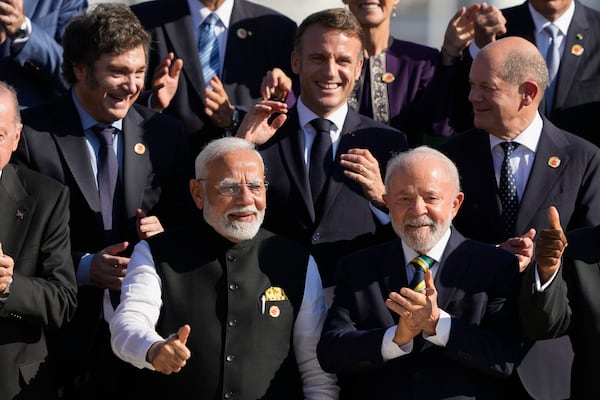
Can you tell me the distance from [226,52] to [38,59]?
35.9 inches

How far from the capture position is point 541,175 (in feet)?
18.0

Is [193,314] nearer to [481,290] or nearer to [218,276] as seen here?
[218,276]

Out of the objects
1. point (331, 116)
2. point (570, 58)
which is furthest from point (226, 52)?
point (570, 58)

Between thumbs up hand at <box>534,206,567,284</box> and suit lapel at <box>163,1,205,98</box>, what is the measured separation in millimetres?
2220

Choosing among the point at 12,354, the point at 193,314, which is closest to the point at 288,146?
the point at 193,314

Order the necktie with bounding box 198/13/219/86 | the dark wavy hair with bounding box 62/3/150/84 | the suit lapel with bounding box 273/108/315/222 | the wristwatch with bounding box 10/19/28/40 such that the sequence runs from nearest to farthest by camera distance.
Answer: the suit lapel with bounding box 273/108/315/222
the dark wavy hair with bounding box 62/3/150/84
the wristwatch with bounding box 10/19/28/40
the necktie with bounding box 198/13/219/86

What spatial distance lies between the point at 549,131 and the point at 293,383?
1.66 metres

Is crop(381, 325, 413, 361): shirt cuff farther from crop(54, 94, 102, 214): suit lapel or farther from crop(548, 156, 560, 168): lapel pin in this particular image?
crop(54, 94, 102, 214): suit lapel

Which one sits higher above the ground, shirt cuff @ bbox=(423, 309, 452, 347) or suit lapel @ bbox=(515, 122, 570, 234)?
suit lapel @ bbox=(515, 122, 570, 234)

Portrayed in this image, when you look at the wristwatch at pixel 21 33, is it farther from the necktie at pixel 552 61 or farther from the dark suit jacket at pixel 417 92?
the necktie at pixel 552 61

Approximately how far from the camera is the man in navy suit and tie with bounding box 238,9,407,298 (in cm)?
546

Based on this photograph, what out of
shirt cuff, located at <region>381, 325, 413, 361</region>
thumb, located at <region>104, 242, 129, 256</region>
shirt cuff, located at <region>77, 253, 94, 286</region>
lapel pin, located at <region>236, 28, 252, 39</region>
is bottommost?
shirt cuff, located at <region>77, 253, 94, 286</region>

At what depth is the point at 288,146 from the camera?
568cm

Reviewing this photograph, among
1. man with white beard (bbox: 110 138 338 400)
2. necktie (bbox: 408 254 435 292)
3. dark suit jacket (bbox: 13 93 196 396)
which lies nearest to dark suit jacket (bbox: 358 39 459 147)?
dark suit jacket (bbox: 13 93 196 396)
